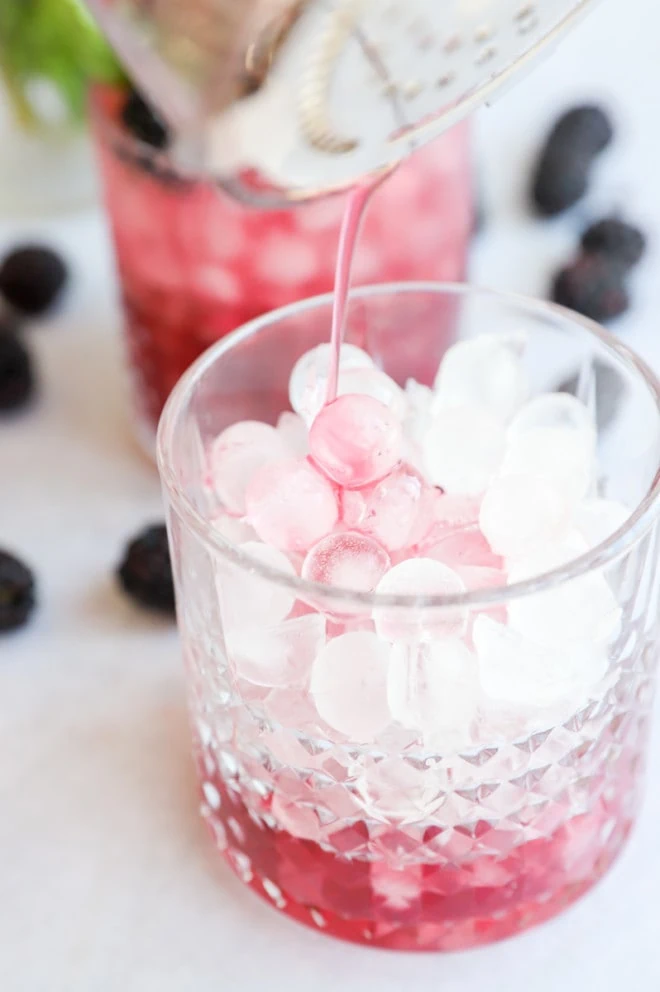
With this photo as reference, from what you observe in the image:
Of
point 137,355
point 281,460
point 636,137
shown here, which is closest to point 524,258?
point 636,137

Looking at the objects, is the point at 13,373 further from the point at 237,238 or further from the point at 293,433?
the point at 293,433

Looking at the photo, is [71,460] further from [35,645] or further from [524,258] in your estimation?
[524,258]

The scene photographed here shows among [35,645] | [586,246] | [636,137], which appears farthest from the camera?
[636,137]

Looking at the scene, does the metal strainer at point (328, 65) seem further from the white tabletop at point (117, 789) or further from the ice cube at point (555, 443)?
the white tabletop at point (117, 789)

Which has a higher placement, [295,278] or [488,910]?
[295,278]

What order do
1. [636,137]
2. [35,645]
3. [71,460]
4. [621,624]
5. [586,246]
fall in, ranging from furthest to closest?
[636,137]
[586,246]
[71,460]
[35,645]
[621,624]

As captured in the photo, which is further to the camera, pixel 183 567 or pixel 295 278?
pixel 295 278

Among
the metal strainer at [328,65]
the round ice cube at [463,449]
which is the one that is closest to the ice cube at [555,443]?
the round ice cube at [463,449]
